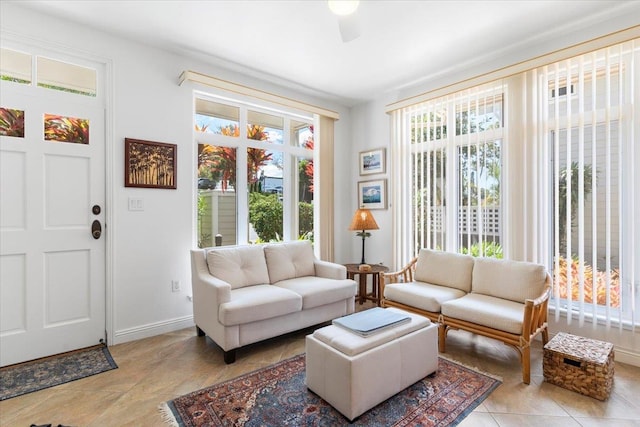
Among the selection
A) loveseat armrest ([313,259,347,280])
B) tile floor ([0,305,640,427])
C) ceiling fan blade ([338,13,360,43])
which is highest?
ceiling fan blade ([338,13,360,43])

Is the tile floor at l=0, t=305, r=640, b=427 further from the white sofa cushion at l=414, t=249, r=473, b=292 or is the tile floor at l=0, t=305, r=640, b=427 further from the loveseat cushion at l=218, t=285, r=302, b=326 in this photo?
the white sofa cushion at l=414, t=249, r=473, b=292

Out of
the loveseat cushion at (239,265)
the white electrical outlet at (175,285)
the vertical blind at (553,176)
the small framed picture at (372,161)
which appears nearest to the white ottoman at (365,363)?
the loveseat cushion at (239,265)

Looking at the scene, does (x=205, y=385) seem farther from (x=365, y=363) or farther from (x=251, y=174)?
(x=251, y=174)

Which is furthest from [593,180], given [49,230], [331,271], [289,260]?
[49,230]

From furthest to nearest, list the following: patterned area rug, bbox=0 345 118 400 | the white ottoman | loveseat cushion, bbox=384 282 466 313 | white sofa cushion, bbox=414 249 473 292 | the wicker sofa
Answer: white sofa cushion, bbox=414 249 473 292 → loveseat cushion, bbox=384 282 466 313 → the wicker sofa → patterned area rug, bbox=0 345 118 400 → the white ottoman

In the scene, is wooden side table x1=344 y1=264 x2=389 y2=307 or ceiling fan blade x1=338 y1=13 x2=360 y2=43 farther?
wooden side table x1=344 y1=264 x2=389 y2=307

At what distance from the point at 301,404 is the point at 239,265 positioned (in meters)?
1.48

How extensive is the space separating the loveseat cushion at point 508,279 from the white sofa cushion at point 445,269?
0.26 ft

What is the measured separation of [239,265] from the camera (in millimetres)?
3061

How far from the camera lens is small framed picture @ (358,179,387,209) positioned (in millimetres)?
4262

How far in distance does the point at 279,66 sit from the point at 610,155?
3136mm

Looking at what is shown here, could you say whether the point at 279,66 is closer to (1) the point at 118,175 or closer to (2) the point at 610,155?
(1) the point at 118,175

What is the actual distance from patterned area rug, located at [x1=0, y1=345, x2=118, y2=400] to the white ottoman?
1.65 m

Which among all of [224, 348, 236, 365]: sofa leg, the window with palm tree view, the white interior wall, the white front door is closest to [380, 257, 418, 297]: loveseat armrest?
the window with palm tree view
